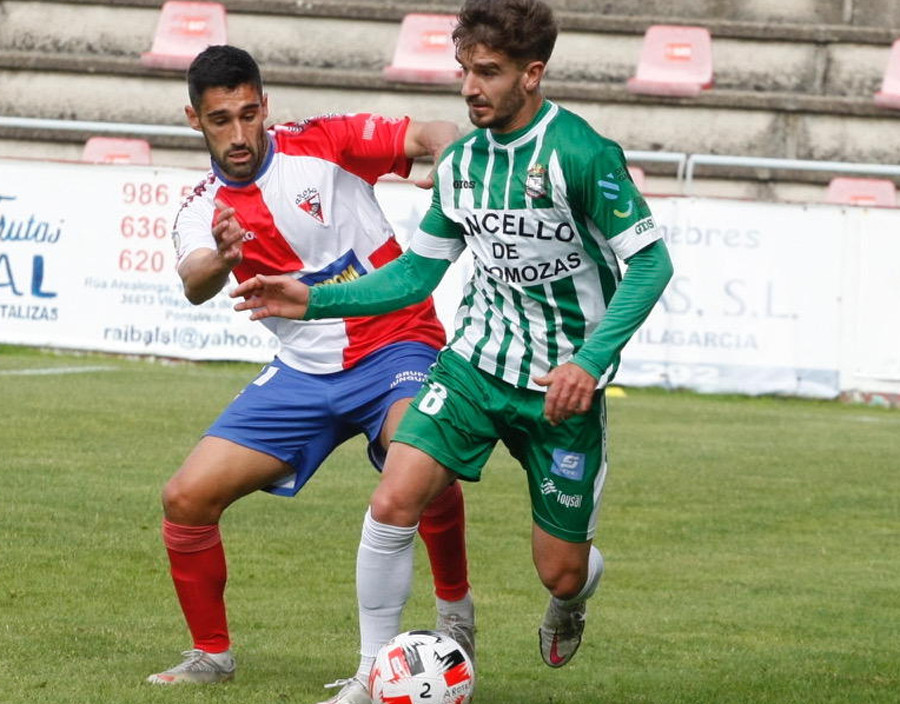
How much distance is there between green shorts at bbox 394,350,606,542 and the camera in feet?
18.4

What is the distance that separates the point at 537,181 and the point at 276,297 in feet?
2.86

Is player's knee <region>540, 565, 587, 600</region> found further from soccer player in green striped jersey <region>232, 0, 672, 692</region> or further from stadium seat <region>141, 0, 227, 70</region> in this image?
stadium seat <region>141, 0, 227, 70</region>

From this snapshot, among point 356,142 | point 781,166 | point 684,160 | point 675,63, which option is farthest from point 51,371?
point 356,142

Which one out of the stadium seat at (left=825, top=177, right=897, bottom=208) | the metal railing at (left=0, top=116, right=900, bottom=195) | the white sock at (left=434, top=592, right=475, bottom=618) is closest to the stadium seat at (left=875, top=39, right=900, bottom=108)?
the metal railing at (left=0, top=116, right=900, bottom=195)

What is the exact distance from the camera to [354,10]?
2189cm

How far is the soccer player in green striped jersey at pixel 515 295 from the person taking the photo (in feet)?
17.8

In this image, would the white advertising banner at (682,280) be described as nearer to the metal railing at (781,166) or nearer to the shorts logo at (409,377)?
the metal railing at (781,166)

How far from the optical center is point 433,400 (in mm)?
5684

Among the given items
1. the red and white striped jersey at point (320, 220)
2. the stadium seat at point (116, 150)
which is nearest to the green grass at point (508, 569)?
the red and white striped jersey at point (320, 220)

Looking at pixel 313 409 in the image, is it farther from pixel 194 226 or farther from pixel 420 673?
pixel 420 673

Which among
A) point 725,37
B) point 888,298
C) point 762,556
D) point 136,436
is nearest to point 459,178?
point 762,556

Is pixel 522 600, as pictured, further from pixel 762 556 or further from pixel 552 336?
pixel 552 336

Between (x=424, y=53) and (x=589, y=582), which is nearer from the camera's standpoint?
(x=589, y=582)

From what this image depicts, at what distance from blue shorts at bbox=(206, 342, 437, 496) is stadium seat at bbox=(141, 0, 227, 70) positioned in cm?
1571
